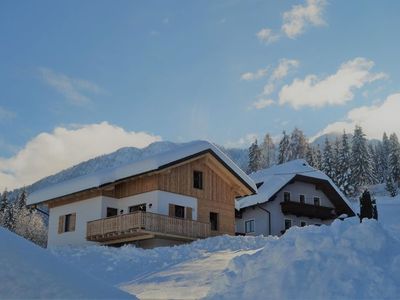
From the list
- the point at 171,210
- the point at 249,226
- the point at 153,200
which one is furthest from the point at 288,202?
the point at 153,200

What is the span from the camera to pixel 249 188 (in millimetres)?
33438

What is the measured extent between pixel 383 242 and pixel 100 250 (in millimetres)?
13796

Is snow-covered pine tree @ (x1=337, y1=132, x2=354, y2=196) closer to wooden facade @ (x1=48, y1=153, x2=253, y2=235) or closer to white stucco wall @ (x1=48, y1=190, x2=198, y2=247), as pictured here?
wooden facade @ (x1=48, y1=153, x2=253, y2=235)

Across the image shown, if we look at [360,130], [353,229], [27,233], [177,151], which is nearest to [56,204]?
[177,151]

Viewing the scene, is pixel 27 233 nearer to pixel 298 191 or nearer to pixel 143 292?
pixel 298 191

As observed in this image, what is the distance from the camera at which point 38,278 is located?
7.10 metres

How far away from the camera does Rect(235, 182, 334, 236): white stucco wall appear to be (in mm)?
42188

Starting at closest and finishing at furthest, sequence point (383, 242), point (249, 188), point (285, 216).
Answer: point (383, 242), point (249, 188), point (285, 216)

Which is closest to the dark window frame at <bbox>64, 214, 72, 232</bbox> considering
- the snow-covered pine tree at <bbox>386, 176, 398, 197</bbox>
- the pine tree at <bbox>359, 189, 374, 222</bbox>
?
the pine tree at <bbox>359, 189, 374, 222</bbox>

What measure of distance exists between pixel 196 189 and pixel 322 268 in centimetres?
2059

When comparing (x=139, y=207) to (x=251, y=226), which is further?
(x=251, y=226)

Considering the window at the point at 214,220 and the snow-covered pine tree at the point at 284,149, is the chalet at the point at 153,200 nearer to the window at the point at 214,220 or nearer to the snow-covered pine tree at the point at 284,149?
the window at the point at 214,220

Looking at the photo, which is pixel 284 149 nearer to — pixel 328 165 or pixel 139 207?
pixel 328 165

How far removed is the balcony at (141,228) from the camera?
26.5 metres
